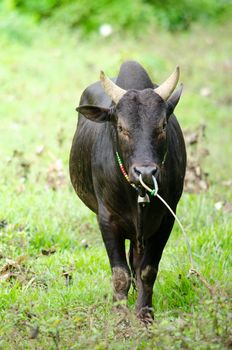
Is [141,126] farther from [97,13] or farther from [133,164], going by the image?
[97,13]

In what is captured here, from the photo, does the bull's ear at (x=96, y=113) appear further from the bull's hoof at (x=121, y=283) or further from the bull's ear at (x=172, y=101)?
the bull's hoof at (x=121, y=283)

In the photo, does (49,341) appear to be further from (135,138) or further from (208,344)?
(135,138)

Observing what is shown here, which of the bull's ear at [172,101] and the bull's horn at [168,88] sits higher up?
the bull's horn at [168,88]

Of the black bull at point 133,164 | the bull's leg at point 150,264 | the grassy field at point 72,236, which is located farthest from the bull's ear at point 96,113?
the grassy field at point 72,236

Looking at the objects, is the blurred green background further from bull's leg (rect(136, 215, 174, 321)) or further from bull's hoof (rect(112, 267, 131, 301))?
bull's hoof (rect(112, 267, 131, 301))

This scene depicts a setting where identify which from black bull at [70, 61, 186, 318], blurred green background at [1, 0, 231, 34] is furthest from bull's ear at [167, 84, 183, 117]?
blurred green background at [1, 0, 231, 34]

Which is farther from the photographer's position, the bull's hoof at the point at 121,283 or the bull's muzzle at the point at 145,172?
the bull's hoof at the point at 121,283

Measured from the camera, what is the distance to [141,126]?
4922 mm

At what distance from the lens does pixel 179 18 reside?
21516 millimetres

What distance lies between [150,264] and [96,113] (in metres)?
1.01

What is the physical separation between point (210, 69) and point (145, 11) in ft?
13.5

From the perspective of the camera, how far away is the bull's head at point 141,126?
15.7 ft

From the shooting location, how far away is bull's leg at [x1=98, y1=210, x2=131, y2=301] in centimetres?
538

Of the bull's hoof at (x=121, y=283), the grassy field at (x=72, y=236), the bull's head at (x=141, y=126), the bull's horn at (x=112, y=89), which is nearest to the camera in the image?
the grassy field at (x=72, y=236)
